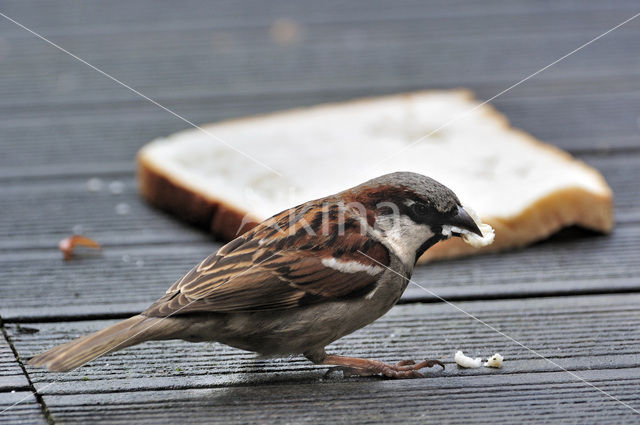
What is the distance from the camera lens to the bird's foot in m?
2.46

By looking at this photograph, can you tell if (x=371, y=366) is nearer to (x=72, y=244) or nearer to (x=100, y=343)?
(x=100, y=343)

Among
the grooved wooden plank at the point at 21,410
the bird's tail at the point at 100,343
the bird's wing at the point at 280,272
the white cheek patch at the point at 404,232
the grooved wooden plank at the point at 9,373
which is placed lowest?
the grooved wooden plank at the point at 9,373

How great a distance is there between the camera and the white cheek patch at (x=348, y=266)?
2.48 m

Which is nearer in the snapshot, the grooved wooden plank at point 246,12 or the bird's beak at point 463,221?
the bird's beak at point 463,221

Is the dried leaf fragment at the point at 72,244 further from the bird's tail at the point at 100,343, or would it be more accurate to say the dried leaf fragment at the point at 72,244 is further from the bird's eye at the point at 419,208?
the bird's eye at the point at 419,208

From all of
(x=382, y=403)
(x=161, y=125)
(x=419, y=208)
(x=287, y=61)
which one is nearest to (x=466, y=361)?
(x=382, y=403)

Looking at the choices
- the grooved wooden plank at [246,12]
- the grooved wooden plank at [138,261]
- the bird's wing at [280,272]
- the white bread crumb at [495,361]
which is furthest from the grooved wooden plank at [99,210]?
the grooved wooden plank at [246,12]

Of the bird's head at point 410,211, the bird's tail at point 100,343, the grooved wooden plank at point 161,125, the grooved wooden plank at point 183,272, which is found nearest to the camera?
the bird's tail at point 100,343

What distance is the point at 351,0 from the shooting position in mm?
6543

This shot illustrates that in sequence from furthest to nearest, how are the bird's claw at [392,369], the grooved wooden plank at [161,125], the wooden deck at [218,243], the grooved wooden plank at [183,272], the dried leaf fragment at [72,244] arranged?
1. the grooved wooden plank at [161,125]
2. the dried leaf fragment at [72,244]
3. the grooved wooden plank at [183,272]
4. the bird's claw at [392,369]
5. the wooden deck at [218,243]

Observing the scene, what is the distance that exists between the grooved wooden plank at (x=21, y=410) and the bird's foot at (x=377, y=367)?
0.74m

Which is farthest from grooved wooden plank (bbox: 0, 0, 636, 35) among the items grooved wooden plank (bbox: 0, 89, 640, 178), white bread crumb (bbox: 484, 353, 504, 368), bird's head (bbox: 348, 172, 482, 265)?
white bread crumb (bbox: 484, 353, 504, 368)

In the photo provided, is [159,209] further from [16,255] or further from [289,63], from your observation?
[289,63]

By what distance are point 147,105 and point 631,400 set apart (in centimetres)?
326
